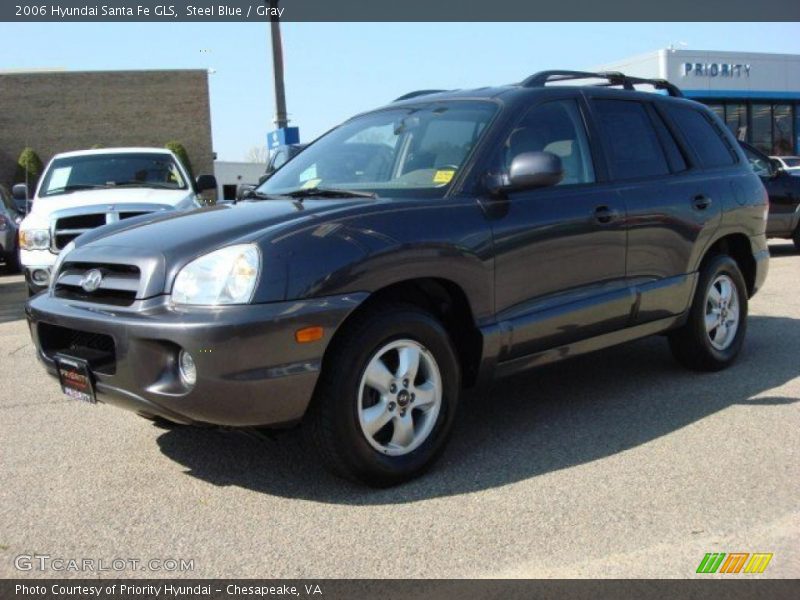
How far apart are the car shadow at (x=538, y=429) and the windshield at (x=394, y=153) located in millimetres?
1375

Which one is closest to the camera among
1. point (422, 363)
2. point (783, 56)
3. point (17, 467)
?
point (422, 363)

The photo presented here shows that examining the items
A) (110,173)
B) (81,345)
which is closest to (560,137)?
(81,345)

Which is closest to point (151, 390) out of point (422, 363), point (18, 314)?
point (422, 363)

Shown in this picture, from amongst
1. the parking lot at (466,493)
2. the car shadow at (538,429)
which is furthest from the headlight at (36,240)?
the car shadow at (538,429)

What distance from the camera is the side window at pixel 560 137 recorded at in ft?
14.8

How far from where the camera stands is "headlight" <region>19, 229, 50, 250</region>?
805 centimetres

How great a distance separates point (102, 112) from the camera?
40031mm

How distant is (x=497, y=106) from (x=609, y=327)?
1387 mm

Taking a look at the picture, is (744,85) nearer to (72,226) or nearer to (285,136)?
(285,136)

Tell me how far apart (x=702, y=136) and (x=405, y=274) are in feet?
10.1

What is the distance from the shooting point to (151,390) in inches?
134

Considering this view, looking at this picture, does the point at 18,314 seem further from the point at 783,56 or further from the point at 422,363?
the point at 783,56

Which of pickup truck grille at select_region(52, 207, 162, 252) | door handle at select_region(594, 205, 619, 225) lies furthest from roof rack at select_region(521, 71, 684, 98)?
pickup truck grille at select_region(52, 207, 162, 252)

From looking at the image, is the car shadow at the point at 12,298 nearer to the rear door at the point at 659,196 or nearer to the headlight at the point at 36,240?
the headlight at the point at 36,240
